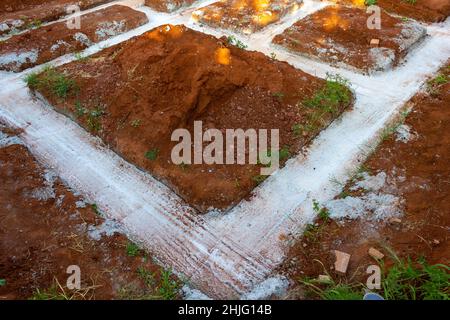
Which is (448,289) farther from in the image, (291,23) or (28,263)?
(291,23)

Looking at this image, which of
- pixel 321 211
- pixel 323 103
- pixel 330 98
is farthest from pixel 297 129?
pixel 321 211

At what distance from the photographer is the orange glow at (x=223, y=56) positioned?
556 cm

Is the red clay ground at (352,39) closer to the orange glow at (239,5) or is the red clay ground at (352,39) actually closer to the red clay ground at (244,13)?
the red clay ground at (244,13)

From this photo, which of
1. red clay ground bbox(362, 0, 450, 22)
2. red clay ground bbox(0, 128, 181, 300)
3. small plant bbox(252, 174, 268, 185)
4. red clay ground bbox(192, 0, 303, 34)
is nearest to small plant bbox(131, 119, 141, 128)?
red clay ground bbox(0, 128, 181, 300)

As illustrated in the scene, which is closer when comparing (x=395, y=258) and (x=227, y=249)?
(x=395, y=258)

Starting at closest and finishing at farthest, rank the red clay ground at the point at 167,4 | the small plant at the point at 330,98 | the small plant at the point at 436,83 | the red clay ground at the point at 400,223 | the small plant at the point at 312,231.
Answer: the red clay ground at the point at 400,223, the small plant at the point at 312,231, the small plant at the point at 330,98, the small plant at the point at 436,83, the red clay ground at the point at 167,4

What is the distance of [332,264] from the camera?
3791 mm

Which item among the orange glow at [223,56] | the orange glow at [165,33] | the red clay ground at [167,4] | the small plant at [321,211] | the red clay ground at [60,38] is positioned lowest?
the small plant at [321,211]

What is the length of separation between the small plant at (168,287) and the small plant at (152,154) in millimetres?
1694

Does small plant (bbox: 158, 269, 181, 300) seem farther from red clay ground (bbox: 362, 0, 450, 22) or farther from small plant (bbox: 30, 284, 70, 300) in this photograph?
red clay ground (bbox: 362, 0, 450, 22)

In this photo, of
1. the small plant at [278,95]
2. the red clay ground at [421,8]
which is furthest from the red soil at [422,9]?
the small plant at [278,95]

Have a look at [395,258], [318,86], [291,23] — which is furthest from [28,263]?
[291,23]

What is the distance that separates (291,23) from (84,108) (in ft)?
15.8

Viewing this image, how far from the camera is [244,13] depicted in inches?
327
